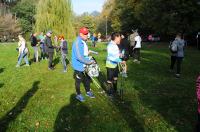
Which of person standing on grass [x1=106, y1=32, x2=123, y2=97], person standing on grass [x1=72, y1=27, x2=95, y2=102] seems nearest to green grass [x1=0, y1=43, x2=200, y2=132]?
person standing on grass [x1=106, y1=32, x2=123, y2=97]

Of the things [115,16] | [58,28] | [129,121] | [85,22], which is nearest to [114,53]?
[129,121]

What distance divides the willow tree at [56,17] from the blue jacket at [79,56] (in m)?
31.0

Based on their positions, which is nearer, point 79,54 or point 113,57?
point 79,54

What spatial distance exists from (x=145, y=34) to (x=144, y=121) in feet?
221

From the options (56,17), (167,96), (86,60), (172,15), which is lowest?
(167,96)

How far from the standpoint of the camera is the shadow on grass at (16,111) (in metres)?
9.21

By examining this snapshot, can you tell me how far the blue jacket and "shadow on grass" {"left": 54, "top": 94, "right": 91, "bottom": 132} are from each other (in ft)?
3.79

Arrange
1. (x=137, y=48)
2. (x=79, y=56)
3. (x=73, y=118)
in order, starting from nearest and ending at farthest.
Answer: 1. (x=73, y=118)
2. (x=79, y=56)
3. (x=137, y=48)

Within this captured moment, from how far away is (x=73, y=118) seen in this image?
380 inches

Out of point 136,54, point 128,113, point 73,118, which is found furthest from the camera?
point 136,54

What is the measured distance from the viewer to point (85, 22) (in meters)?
126

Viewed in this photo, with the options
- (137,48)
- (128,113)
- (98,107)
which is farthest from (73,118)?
(137,48)

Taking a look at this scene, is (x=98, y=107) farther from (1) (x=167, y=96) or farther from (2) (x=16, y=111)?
(1) (x=167, y=96)

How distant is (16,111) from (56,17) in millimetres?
32879
